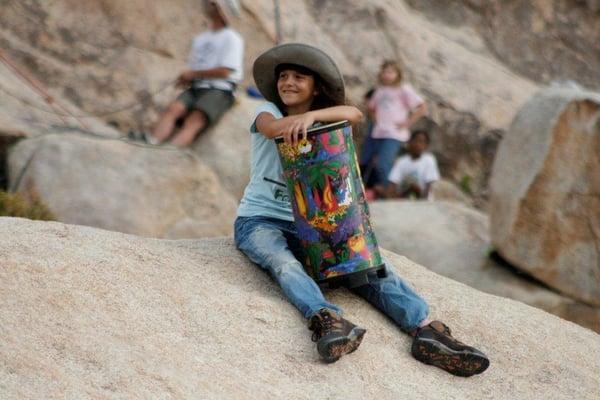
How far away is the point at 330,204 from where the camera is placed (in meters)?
4.85

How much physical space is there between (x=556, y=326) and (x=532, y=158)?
297 centimetres

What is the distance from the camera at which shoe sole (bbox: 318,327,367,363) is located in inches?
173

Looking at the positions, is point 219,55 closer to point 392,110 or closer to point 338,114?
point 392,110

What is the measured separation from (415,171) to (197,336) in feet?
21.8

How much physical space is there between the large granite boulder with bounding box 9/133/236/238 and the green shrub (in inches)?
9.8

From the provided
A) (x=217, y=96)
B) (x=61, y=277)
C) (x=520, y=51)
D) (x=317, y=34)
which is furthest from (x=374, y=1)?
(x=61, y=277)

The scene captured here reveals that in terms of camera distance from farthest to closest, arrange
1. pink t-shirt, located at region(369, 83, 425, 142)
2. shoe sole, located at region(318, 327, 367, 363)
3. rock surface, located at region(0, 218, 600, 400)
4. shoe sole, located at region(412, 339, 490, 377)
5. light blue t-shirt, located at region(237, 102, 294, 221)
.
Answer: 1. pink t-shirt, located at region(369, 83, 425, 142)
2. light blue t-shirt, located at region(237, 102, 294, 221)
3. shoe sole, located at region(412, 339, 490, 377)
4. shoe sole, located at region(318, 327, 367, 363)
5. rock surface, located at region(0, 218, 600, 400)

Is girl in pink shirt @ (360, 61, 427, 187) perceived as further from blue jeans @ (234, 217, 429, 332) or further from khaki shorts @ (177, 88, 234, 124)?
blue jeans @ (234, 217, 429, 332)

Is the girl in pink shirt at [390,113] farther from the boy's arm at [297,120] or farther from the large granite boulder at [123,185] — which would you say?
the boy's arm at [297,120]

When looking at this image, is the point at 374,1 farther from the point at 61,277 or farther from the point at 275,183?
the point at 61,277

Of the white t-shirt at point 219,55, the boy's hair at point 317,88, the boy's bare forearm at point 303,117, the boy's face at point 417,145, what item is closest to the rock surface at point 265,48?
the boy's face at point 417,145

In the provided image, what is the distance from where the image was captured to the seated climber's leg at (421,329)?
471 centimetres

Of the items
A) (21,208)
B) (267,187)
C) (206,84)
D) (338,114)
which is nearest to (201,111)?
(206,84)

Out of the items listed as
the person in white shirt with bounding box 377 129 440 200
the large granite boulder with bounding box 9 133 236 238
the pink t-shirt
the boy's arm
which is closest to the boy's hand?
the boy's arm
